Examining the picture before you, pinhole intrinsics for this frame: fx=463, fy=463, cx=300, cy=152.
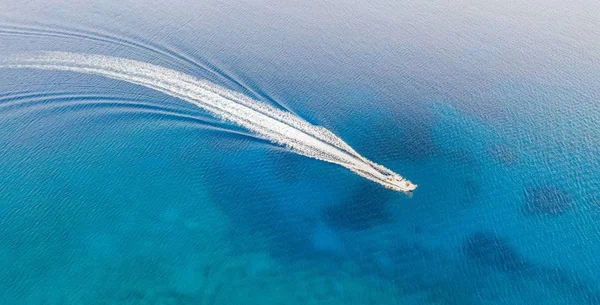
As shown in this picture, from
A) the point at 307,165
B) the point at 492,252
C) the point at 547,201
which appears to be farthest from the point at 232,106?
the point at 547,201

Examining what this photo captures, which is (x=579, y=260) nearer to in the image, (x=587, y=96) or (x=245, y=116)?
(x=587, y=96)

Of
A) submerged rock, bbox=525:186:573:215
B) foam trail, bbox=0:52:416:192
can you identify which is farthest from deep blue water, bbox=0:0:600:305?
foam trail, bbox=0:52:416:192

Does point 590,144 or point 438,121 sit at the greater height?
point 438,121

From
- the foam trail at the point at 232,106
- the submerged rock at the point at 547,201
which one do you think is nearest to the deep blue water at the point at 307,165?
the submerged rock at the point at 547,201

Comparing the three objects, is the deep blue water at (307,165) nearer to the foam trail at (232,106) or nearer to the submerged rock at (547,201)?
the submerged rock at (547,201)

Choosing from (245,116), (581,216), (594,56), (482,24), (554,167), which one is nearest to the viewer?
(581,216)

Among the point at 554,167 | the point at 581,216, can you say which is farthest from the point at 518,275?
the point at 554,167
